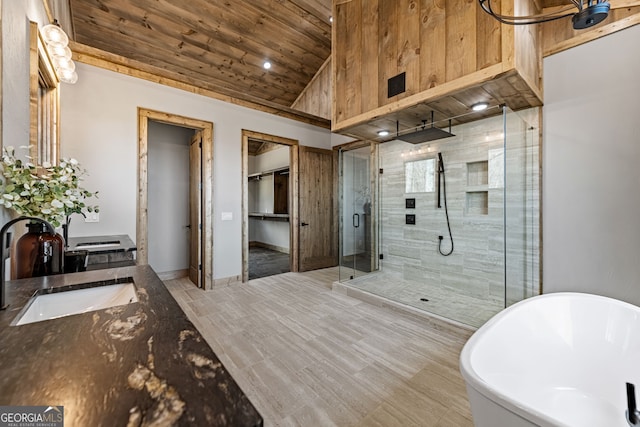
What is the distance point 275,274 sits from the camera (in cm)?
476

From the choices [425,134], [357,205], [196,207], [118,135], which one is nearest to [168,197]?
[196,207]

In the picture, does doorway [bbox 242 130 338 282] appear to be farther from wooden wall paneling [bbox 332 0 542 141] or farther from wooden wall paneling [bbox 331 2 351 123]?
wooden wall paneling [bbox 332 0 542 141]

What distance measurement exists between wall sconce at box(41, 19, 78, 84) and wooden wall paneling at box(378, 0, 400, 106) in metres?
2.68

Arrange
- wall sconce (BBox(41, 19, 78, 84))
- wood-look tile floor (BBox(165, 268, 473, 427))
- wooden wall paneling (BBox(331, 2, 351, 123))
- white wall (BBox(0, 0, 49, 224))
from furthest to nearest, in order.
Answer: wooden wall paneling (BBox(331, 2, 351, 123)), wall sconce (BBox(41, 19, 78, 84)), wood-look tile floor (BBox(165, 268, 473, 427)), white wall (BBox(0, 0, 49, 224))

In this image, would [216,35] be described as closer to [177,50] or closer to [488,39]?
[177,50]

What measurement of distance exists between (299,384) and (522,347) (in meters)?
1.38

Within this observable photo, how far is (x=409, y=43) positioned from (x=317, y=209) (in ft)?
10.5

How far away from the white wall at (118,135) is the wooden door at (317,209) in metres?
1.42

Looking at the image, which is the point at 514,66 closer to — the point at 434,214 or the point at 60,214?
the point at 434,214

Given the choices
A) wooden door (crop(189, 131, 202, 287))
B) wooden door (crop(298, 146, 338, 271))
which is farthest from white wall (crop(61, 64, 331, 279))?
wooden door (crop(298, 146, 338, 271))

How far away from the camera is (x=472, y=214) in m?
3.49

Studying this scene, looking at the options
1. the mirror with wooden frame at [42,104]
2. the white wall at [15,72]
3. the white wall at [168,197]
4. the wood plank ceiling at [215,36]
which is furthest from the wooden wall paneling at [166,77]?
the white wall at [15,72]

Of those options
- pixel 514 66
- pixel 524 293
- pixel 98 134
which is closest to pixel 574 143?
pixel 514 66

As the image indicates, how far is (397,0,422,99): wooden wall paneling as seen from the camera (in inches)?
96.3
